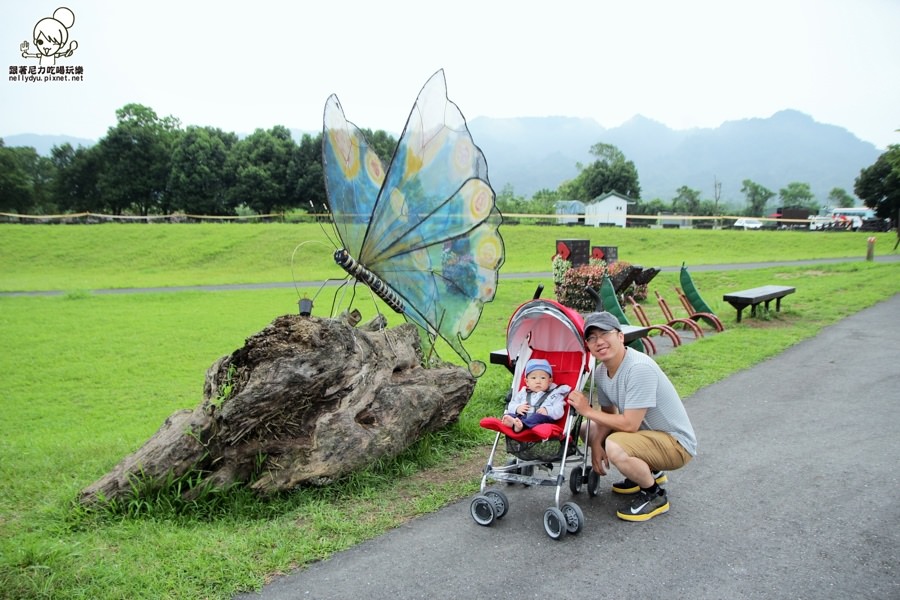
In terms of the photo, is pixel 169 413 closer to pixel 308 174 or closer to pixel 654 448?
pixel 654 448

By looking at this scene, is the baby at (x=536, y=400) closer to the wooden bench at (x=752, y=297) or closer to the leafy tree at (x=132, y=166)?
the wooden bench at (x=752, y=297)

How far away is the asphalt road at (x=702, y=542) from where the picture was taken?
341 cm

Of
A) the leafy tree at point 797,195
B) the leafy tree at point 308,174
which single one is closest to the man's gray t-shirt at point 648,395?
the leafy tree at point 308,174

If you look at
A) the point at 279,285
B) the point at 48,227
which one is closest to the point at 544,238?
the point at 279,285

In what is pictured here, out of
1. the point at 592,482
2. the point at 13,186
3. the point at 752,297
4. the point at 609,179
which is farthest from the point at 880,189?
the point at 13,186

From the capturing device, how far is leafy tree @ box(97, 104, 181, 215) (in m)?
50.0

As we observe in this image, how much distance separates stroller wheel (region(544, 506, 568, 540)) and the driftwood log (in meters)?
1.56

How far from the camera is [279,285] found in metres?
21.7

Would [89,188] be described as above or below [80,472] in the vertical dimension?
above

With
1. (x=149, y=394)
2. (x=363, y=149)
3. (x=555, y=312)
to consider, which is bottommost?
(x=149, y=394)

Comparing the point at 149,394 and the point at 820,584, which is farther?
the point at 149,394

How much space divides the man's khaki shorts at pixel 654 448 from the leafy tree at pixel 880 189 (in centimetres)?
4500

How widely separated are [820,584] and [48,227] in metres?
38.7

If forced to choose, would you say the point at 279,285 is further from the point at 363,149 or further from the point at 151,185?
the point at 151,185
